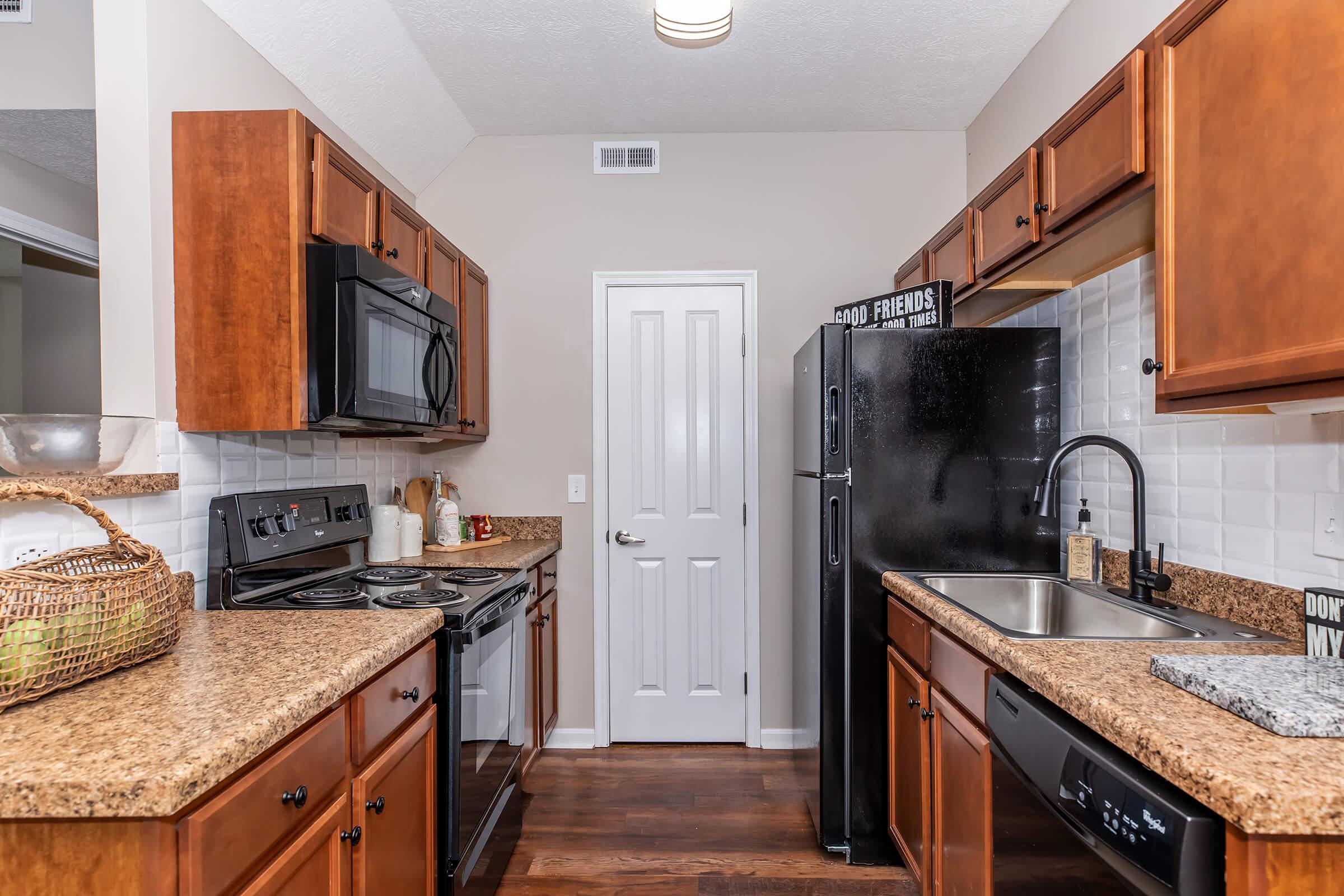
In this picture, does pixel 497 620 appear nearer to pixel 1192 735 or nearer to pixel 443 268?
pixel 443 268

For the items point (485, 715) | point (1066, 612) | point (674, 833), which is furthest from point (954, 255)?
point (674, 833)

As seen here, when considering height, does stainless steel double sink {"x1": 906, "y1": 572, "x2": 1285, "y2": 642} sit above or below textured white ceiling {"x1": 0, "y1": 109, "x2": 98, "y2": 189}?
below

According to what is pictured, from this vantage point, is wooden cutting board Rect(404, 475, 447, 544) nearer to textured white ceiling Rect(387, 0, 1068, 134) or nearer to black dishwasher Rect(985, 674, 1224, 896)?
textured white ceiling Rect(387, 0, 1068, 134)

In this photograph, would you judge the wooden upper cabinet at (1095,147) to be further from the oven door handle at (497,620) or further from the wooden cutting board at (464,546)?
the wooden cutting board at (464,546)

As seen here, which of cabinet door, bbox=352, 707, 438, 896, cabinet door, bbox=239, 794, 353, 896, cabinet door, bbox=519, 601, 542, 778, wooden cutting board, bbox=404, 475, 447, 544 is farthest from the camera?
wooden cutting board, bbox=404, 475, 447, 544

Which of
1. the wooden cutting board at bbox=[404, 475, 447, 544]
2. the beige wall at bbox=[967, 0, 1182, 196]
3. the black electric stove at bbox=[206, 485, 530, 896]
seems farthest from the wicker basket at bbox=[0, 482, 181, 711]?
the beige wall at bbox=[967, 0, 1182, 196]

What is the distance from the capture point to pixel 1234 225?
1.10m

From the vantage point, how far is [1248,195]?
1.08m

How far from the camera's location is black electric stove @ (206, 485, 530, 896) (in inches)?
66.3

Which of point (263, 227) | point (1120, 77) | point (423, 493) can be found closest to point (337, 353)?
point (263, 227)

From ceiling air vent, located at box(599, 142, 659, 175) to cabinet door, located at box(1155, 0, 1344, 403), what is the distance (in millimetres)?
2133

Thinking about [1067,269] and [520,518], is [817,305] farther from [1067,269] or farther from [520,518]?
[520,518]

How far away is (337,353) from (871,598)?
1.68 metres

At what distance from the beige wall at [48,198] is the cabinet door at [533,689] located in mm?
1762
